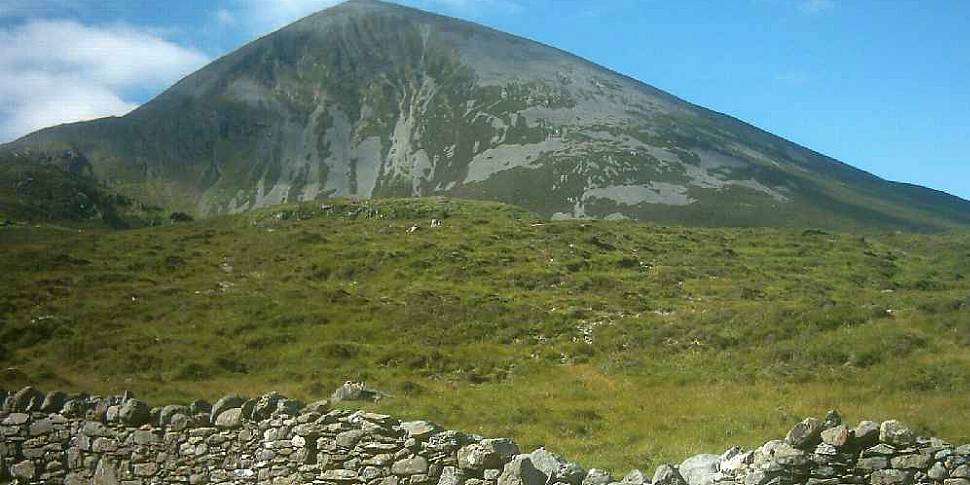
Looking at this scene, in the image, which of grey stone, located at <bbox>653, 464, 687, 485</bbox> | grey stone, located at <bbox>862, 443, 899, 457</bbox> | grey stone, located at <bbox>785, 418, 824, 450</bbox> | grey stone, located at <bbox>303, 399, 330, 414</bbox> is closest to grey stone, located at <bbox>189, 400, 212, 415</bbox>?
grey stone, located at <bbox>303, 399, 330, 414</bbox>

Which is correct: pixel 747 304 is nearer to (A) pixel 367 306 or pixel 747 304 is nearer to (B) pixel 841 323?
(B) pixel 841 323

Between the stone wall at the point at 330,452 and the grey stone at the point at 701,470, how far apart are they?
0.02m

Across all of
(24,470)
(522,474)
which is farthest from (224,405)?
(522,474)

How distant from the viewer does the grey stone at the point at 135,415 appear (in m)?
13.8

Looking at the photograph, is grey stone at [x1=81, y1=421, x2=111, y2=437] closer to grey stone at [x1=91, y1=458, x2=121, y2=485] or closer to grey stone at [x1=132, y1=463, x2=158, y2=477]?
grey stone at [x1=91, y1=458, x2=121, y2=485]

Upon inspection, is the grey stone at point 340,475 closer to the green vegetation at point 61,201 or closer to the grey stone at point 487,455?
the grey stone at point 487,455

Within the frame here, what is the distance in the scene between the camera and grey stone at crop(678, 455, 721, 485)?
8977mm

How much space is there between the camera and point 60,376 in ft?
91.8

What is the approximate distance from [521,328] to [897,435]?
89.6 ft

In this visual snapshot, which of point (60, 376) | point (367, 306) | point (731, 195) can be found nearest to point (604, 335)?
point (367, 306)

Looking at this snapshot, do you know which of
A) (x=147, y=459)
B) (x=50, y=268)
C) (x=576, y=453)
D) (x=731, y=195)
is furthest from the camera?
(x=731, y=195)

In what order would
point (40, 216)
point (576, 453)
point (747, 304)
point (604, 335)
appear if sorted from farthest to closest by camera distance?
point (40, 216) → point (747, 304) → point (604, 335) → point (576, 453)

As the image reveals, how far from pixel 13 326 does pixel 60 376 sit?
8.47 metres

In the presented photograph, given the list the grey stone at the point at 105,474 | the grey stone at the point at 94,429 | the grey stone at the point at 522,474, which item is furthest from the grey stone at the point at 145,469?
the grey stone at the point at 522,474
